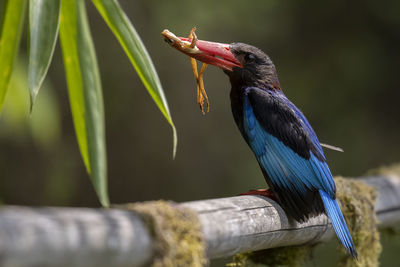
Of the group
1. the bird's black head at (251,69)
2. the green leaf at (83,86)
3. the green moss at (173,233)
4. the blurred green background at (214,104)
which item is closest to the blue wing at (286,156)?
the bird's black head at (251,69)

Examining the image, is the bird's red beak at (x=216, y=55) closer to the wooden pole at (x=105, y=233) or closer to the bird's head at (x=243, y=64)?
the bird's head at (x=243, y=64)

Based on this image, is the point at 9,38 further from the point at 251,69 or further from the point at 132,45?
the point at 251,69

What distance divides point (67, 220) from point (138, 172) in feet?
18.8

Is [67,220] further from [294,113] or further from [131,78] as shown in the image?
[131,78]

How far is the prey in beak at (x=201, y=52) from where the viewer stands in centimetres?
248

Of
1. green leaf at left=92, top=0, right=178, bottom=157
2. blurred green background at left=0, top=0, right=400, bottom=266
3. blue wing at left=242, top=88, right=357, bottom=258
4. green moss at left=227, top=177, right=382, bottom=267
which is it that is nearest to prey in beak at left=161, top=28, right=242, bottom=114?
blue wing at left=242, top=88, right=357, bottom=258

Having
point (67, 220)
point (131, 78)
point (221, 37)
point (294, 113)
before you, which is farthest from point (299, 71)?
point (67, 220)

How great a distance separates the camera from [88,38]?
1.97 metres

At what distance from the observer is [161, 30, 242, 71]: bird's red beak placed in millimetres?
2480

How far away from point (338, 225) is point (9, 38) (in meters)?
1.29

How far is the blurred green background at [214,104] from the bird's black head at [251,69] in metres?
3.59

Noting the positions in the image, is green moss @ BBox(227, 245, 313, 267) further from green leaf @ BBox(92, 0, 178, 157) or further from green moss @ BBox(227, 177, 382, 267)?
green leaf @ BBox(92, 0, 178, 157)

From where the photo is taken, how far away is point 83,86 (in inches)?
75.5

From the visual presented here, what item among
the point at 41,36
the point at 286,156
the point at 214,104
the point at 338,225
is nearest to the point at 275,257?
the point at 338,225
